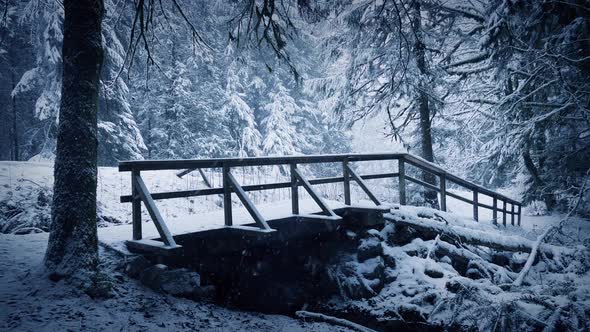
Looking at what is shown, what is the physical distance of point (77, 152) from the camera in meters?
4.51

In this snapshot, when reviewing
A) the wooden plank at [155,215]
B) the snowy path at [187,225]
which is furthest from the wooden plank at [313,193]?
the wooden plank at [155,215]

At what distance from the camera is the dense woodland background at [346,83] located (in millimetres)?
6939

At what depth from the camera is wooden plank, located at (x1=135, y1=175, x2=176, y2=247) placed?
4.74 m

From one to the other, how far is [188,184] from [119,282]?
8846 millimetres

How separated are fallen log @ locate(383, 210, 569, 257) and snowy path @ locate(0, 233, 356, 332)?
348 centimetres

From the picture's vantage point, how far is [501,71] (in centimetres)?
908

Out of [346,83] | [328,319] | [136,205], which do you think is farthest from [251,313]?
[346,83]

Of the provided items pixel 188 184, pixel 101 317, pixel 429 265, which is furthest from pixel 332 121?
pixel 101 317

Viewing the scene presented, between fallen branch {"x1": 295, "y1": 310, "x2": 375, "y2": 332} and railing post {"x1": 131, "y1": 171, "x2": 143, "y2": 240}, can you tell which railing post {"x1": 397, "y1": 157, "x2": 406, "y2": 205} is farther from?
railing post {"x1": 131, "y1": 171, "x2": 143, "y2": 240}

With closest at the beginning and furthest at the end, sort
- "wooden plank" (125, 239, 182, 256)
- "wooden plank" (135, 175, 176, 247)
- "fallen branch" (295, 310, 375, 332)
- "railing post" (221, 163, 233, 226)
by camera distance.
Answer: "wooden plank" (125, 239, 182, 256)
"wooden plank" (135, 175, 176, 247)
"fallen branch" (295, 310, 375, 332)
"railing post" (221, 163, 233, 226)

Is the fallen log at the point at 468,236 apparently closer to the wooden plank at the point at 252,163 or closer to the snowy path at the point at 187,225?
the wooden plank at the point at 252,163

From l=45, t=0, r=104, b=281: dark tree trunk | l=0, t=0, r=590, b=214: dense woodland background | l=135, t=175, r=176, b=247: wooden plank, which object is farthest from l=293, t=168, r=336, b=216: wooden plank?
l=45, t=0, r=104, b=281: dark tree trunk

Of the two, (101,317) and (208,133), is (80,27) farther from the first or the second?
(208,133)

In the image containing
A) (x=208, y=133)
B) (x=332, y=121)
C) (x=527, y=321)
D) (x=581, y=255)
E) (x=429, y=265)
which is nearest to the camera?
(x=527, y=321)
